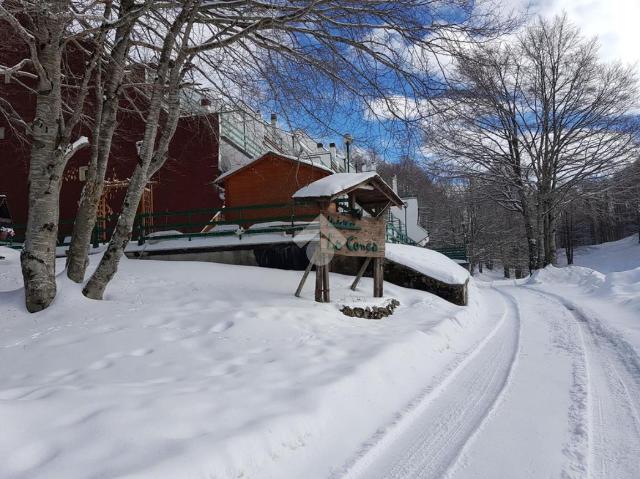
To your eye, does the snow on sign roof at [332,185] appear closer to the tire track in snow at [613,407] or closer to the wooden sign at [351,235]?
the wooden sign at [351,235]

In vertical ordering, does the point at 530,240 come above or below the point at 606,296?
above

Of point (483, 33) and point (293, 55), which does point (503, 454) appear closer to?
→ point (483, 33)

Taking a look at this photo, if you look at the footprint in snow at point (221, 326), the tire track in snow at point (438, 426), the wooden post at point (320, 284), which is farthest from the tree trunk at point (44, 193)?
the tire track in snow at point (438, 426)

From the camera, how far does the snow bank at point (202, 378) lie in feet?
8.55

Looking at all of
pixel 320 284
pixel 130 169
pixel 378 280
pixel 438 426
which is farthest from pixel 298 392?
pixel 130 169

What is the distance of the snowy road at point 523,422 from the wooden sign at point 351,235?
3532 millimetres

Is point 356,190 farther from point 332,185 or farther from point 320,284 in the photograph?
point 320,284

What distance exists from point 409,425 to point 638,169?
78.7ft

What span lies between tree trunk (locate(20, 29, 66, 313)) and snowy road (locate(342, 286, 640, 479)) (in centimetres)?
576

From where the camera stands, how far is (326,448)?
307 cm

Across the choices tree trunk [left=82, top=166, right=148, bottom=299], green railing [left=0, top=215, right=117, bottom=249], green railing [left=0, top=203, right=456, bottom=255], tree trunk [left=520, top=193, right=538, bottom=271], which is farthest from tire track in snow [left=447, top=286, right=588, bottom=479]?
tree trunk [left=520, top=193, right=538, bottom=271]

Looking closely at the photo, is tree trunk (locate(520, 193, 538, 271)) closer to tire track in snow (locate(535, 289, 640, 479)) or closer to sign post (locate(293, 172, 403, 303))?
sign post (locate(293, 172, 403, 303))

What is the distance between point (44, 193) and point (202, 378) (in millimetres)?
4497

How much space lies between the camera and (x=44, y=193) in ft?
22.2
